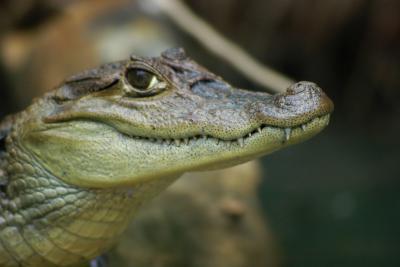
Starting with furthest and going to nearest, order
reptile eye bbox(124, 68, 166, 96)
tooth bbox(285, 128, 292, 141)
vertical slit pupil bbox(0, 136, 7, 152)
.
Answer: vertical slit pupil bbox(0, 136, 7, 152) → reptile eye bbox(124, 68, 166, 96) → tooth bbox(285, 128, 292, 141)

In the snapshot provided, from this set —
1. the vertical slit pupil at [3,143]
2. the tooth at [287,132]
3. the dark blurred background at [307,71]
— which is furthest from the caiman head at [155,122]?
the dark blurred background at [307,71]

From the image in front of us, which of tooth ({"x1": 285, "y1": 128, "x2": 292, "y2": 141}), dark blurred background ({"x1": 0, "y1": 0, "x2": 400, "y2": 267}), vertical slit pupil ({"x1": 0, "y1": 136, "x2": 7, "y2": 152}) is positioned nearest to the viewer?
tooth ({"x1": 285, "y1": 128, "x2": 292, "y2": 141})

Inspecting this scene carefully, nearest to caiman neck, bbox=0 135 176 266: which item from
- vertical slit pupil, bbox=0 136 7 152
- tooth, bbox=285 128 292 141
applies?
vertical slit pupil, bbox=0 136 7 152

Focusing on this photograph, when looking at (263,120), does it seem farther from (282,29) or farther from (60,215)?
(282,29)

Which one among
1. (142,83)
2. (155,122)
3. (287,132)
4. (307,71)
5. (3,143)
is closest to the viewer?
(287,132)

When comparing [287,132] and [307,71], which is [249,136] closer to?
[287,132]

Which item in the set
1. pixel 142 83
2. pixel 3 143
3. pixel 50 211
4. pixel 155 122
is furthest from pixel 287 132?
pixel 3 143

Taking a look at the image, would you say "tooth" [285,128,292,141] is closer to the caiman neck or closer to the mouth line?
the mouth line

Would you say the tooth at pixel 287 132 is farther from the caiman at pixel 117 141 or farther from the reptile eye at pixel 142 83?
the reptile eye at pixel 142 83

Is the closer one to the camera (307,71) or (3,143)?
(3,143)
